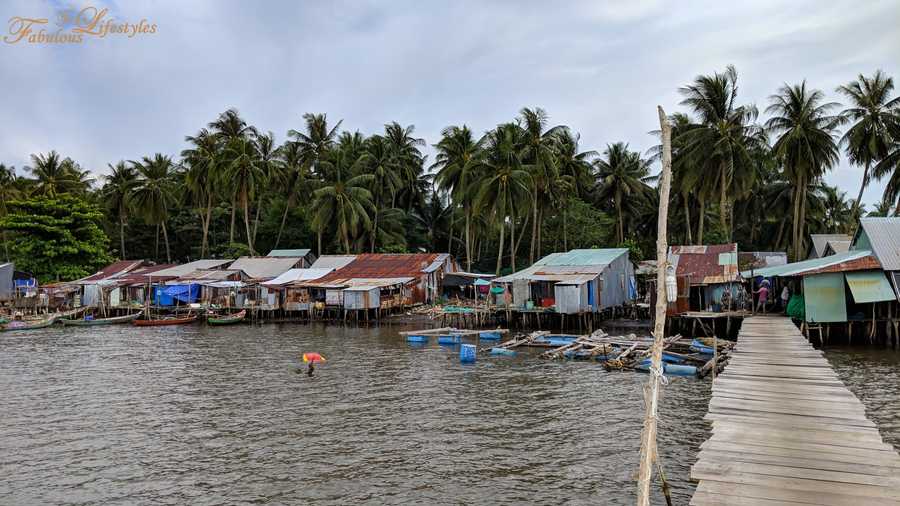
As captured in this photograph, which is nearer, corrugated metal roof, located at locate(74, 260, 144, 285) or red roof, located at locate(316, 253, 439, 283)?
red roof, located at locate(316, 253, 439, 283)

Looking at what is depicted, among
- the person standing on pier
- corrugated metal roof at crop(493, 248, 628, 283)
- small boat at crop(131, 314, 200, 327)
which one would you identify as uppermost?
corrugated metal roof at crop(493, 248, 628, 283)

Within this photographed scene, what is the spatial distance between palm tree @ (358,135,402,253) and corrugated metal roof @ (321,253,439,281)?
6015 millimetres

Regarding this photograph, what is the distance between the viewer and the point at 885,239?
25.7 m

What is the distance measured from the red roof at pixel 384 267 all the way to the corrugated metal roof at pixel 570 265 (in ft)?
32.8

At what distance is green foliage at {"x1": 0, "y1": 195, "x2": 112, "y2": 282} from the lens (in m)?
50.0

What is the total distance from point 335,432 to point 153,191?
49.5m

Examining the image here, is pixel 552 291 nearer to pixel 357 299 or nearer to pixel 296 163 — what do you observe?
pixel 357 299

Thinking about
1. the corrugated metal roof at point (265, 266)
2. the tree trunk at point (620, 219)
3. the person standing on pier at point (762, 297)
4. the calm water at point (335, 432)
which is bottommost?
the calm water at point (335, 432)

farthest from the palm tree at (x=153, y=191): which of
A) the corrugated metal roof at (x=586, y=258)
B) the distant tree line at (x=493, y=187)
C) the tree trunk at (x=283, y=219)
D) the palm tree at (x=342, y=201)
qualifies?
the corrugated metal roof at (x=586, y=258)

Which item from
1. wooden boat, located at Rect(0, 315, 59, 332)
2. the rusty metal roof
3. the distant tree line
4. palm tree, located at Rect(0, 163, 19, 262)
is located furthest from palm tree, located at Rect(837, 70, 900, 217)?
palm tree, located at Rect(0, 163, 19, 262)

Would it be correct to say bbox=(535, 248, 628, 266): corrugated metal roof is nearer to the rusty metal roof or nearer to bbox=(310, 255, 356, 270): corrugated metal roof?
the rusty metal roof

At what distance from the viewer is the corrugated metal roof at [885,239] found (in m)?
24.3

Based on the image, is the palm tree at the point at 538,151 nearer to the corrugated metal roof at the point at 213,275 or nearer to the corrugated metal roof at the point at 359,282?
the corrugated metal roof at the point at 359,282

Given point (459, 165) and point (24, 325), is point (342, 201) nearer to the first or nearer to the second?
point (459, 165)
